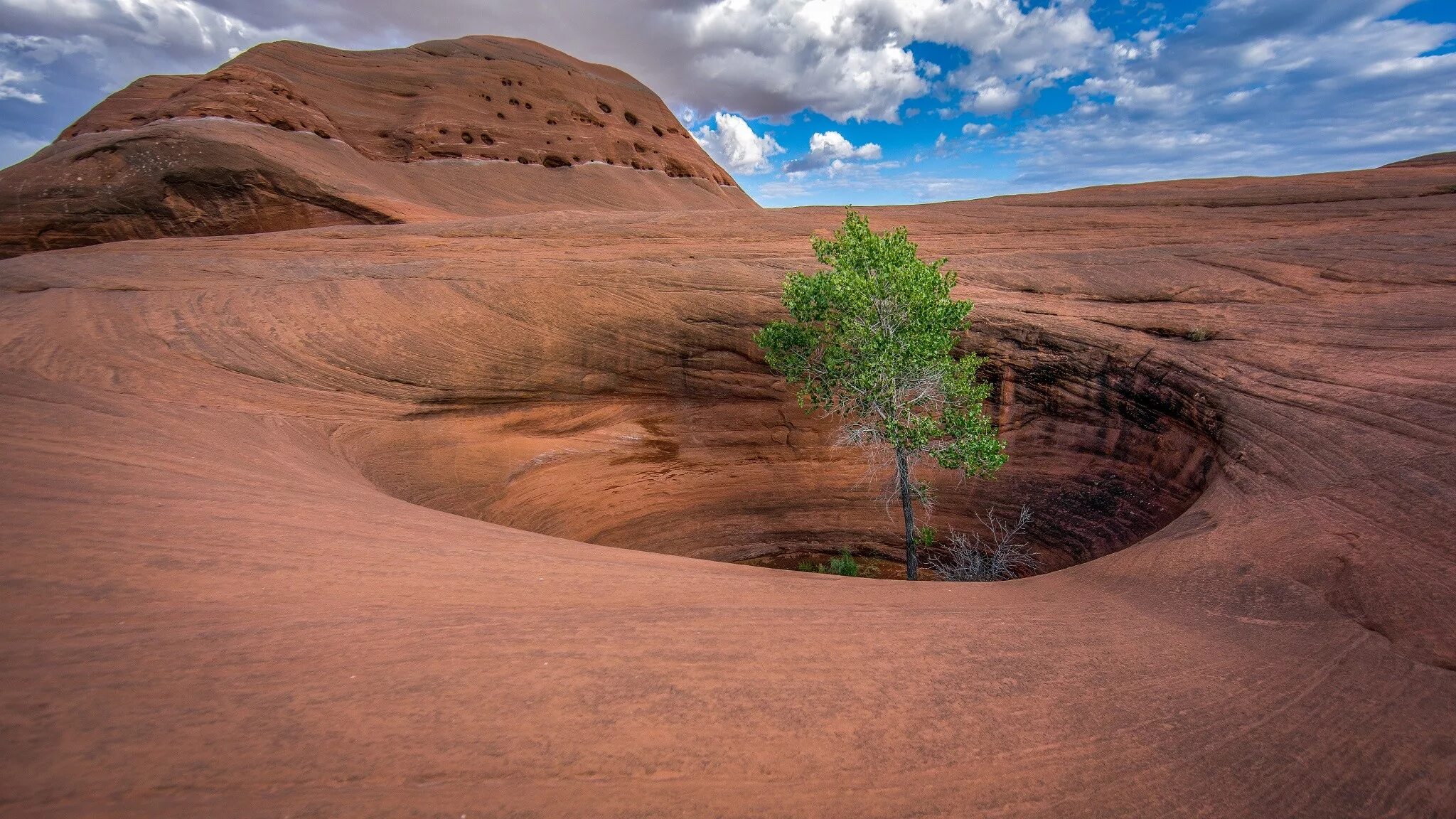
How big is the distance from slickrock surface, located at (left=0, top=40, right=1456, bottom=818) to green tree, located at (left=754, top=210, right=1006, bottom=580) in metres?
3.34

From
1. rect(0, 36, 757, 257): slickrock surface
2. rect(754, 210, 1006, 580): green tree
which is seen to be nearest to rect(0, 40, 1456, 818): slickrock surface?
rect(754, 210, 1006, 580): green tree

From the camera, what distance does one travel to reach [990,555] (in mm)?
13898

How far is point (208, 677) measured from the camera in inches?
117

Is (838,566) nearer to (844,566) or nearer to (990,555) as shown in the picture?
(844,566)

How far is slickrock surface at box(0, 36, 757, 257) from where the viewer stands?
970 inches

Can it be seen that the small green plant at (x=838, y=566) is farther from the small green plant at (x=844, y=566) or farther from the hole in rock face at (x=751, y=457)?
the hole in rock face at (x=751, y=457)

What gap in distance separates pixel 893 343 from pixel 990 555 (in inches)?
239

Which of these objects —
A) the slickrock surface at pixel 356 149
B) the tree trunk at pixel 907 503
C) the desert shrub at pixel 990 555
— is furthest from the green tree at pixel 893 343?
the slickrock surface at pixel 356 149

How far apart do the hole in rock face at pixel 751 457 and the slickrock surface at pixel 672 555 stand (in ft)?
0.26

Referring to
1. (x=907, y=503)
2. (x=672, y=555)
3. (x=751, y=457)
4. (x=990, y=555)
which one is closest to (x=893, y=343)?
(x=907, y=503)

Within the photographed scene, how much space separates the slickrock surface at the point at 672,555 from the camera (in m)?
2.88

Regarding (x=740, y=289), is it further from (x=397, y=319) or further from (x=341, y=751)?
(x=341, y=751)

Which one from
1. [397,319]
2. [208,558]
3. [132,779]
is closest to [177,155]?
[397,319]

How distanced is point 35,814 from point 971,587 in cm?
633
